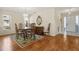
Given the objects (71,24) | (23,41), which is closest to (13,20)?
(23,41)

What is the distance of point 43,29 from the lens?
2412 millimetres

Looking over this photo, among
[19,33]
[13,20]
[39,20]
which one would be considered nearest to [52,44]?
[39,20]

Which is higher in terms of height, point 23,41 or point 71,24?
point 71,24

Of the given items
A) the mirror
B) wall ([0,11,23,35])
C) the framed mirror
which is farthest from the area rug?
the mirror

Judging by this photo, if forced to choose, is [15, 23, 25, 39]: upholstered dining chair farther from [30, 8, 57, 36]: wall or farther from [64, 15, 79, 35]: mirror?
[64, 15, 79, 35]: mirror

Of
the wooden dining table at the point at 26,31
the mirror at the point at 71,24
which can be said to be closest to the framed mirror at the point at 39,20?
the wooden dining table at the point at 26,31

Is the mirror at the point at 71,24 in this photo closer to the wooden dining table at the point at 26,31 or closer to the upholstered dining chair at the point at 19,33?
the wooden dining table at the point at 26,31

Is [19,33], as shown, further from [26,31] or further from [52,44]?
[52,44]

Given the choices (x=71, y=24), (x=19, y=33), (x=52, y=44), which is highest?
(x=71, y=24)
